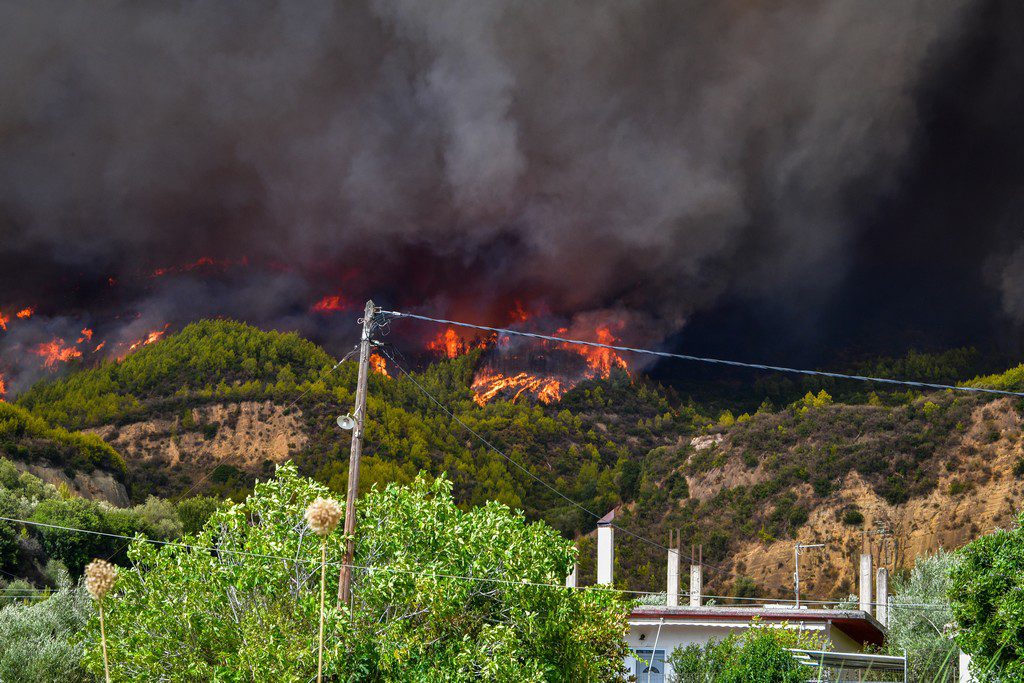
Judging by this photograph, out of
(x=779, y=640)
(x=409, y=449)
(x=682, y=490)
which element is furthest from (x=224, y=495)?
(x=779, y=640)

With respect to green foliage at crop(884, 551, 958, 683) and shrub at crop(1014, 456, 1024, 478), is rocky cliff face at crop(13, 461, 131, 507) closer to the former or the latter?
green foliage at crop(884, 551, 958, 683)

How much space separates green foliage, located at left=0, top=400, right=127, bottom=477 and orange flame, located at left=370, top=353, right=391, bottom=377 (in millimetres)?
39542

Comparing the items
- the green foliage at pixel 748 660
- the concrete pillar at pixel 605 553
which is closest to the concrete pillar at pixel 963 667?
the green foliage at pixel 748 660

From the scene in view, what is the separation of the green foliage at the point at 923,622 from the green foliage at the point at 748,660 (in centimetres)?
472

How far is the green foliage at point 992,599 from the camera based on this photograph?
16453 millimetres

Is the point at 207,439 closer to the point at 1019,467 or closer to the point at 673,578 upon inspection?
the point at 673,578

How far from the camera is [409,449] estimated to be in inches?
3669

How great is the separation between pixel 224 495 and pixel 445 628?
2879 inches

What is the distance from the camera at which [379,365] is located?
402 ft

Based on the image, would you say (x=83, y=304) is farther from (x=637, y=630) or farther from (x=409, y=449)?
(x=637, y=630)

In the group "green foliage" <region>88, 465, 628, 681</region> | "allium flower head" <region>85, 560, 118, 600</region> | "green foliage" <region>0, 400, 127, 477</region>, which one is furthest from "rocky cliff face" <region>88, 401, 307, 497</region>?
"allium flower head" <region>85, 560, 118, 600</region>

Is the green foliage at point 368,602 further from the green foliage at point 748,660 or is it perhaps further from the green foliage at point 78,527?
the green foliage at point 78,527

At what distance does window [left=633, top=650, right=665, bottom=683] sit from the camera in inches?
1083

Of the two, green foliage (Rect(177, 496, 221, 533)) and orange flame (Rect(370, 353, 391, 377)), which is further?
orange flame (Rect(370, 353, 391, 377))
